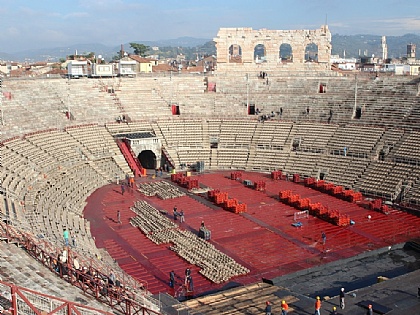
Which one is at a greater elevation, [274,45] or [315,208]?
[274,45]

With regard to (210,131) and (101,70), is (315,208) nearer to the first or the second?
(210,131)

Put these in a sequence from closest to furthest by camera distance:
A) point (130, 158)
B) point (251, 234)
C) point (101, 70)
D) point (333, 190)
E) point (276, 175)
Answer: point (251, 234), point (333, 190), point (276, 175), point (130, 158), point (101, 70)

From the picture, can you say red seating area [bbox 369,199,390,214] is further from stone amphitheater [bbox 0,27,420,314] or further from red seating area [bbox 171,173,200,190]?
red seating area [bbox 171,173,200,190]

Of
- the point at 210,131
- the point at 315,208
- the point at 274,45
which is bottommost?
the point at 315,208

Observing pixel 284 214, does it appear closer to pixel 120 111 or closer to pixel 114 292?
pixel 114 292

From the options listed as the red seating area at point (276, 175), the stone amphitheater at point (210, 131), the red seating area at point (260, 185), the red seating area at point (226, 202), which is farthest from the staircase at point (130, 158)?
the red seating area at point (276, 175)

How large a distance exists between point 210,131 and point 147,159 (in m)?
6.22

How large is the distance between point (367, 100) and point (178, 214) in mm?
22887

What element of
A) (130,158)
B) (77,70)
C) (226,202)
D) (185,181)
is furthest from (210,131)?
(77,70)

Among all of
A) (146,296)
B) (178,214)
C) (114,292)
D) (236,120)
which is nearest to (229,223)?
(178,214)

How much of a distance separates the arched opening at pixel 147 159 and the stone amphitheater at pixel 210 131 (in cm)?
142

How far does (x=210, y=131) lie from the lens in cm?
4669

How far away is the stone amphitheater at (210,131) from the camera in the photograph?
112 ft

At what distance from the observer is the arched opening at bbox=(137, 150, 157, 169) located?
147 ft
